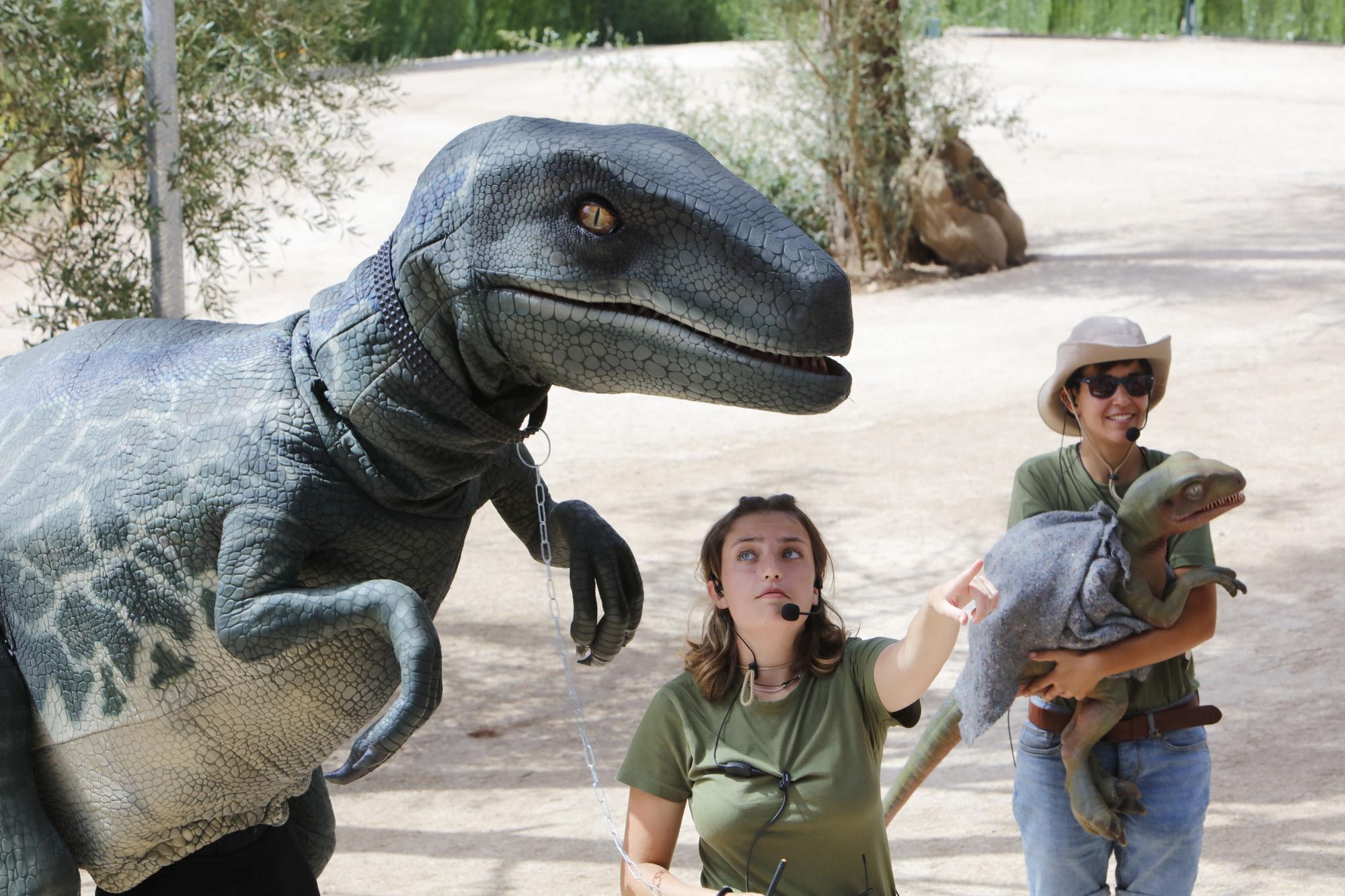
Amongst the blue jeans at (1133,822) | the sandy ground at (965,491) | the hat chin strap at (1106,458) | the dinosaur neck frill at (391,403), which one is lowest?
the sandy ground at (965,491)

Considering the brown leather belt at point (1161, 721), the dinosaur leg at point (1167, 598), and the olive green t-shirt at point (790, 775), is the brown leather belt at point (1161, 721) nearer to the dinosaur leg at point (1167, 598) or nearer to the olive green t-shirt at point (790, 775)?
the dinosaur leg at point (1167, 598)

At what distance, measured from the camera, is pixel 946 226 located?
1300 cm

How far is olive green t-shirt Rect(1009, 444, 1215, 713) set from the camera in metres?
3.06

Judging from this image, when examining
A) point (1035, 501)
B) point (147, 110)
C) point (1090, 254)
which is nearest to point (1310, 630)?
point (1035, 501)

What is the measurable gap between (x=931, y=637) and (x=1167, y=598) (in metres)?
0.74

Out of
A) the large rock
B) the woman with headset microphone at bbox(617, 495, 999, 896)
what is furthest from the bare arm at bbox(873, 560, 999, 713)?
the large rock

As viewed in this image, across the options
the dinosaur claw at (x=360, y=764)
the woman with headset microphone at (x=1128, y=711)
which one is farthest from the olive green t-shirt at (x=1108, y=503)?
the dinosaur claw at (x=360, y=764)

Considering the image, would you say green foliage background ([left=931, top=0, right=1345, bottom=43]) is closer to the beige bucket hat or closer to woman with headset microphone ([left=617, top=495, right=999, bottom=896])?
the beige bucket hat

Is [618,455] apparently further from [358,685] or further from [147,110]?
[358,685]

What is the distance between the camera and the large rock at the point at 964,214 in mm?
12875

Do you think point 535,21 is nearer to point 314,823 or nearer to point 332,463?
point 314,823

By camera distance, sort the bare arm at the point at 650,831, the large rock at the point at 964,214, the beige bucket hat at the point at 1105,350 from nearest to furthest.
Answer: the bare arm at the point at 650,831 < the beige bucket hat at the point at 1105,350 < the large rock at the point at 964,214

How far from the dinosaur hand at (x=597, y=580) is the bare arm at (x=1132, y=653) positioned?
0.85m

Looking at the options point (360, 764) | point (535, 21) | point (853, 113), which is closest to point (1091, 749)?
point (360, 764)
